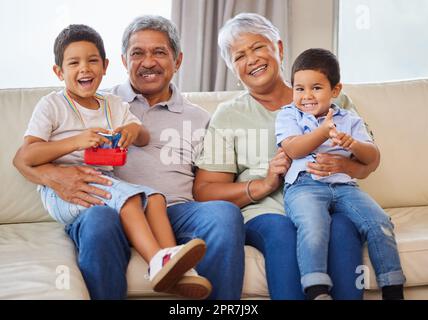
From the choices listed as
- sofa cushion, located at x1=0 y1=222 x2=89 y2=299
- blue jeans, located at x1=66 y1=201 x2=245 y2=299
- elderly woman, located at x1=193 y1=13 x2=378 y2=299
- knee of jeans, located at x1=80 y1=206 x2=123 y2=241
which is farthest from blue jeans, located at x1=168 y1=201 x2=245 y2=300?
sofa cushion, located at x1=0 y1=222 x2=89 y2=299

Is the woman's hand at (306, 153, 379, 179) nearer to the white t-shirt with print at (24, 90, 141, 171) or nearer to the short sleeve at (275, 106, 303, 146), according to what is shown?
the short sleeve at (275, 106, 303, 146)

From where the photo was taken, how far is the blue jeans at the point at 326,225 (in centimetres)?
187

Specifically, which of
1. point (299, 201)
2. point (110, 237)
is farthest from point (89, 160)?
point (299, 201)

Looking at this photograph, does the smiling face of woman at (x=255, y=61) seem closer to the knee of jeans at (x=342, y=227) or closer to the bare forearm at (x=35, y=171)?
the knee of jeans at (x=342, y=227)

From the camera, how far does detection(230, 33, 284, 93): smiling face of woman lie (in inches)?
91.2

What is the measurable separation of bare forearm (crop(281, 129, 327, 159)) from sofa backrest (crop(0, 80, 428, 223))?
1.83 feet

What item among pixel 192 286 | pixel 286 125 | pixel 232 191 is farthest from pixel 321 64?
pixel 192 286

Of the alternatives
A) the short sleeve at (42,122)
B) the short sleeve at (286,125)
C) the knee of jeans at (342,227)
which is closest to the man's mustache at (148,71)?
the short sleeve at (42,122)

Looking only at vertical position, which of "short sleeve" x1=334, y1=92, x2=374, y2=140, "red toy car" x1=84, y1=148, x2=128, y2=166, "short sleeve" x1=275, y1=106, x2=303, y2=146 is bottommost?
"red toy car" x1=84, y1=148, x2=128, y2=166

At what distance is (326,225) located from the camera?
1.94 meters

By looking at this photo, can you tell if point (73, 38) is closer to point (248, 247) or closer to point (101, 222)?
point (101, 222)

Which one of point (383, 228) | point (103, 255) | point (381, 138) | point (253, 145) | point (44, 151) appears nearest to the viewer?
point (103, 255)

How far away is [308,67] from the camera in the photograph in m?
2.11

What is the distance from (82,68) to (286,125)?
26.4 inches
